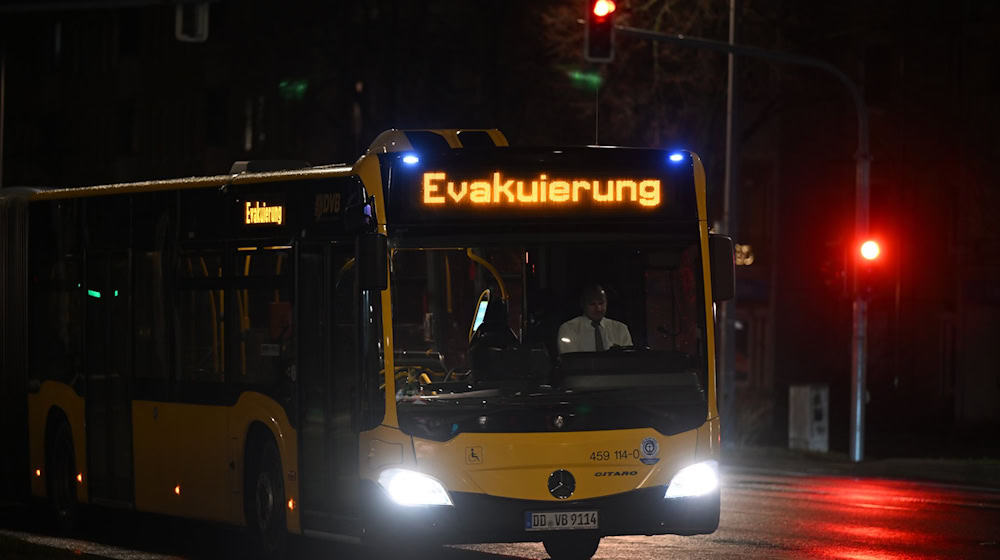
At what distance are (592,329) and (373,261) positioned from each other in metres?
1.41

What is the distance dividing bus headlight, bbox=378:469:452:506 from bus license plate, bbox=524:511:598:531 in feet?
1.64

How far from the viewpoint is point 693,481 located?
523 inches

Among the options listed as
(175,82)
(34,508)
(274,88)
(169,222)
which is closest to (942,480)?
(34,508)

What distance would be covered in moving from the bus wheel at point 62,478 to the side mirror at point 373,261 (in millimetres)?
5915

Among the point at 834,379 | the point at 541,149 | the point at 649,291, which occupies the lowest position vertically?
the point at 834,379

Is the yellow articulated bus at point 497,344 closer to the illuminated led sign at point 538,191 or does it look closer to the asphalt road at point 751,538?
the illuminated led sign at point 538,191

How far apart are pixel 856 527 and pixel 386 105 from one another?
24658 millimetres

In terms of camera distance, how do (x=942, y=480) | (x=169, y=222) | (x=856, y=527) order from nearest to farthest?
(x=169, y=222)
(x=856, y=527)
(x=942, y=480)

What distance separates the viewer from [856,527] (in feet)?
58.4

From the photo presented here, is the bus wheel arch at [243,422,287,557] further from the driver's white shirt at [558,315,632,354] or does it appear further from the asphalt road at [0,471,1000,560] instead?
the driver's white shirt at [558,315,632,354]

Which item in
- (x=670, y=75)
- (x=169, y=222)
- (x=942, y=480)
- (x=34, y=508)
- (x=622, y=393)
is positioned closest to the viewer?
(x=622, y=393)

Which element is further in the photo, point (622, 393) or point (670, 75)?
point (670, 75)

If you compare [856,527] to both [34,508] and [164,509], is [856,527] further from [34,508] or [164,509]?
[34,508]

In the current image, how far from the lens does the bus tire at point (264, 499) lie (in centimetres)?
1495
